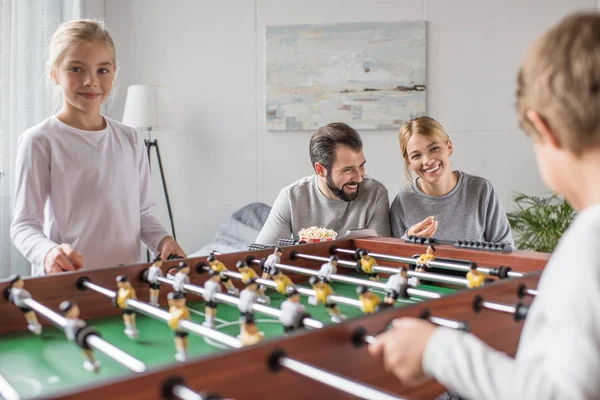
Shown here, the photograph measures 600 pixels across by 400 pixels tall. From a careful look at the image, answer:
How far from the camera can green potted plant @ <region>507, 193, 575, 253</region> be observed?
368cm

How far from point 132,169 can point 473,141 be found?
291cm

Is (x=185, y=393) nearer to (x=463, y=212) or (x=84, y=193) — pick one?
(x=84, y=193)

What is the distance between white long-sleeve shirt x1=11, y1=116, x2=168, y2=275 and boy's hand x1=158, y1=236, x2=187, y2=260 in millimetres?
60

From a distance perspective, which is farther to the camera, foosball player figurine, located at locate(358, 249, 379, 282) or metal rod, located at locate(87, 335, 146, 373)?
foosball player figurine, located at locate(358, 249, 379, 282)

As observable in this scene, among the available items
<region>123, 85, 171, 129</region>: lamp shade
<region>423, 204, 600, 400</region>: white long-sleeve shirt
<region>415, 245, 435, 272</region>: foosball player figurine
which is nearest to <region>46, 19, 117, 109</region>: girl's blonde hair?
<region>415, 245, 435, 272</region>: foosball player figurine

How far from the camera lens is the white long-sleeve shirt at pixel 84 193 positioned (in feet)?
6.25

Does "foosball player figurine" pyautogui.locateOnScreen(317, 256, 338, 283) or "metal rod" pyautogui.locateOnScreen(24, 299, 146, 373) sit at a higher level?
"foosball player figurine" pyautogui.locateOnScreen(317, 256, 338, 283)

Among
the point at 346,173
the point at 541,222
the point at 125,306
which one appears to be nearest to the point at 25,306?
the point at 125,306

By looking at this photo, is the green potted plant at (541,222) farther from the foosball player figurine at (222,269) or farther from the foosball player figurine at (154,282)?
the foosball player figurine at (154,282)

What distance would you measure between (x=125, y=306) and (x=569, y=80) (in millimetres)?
1027

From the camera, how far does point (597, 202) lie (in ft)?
2.75

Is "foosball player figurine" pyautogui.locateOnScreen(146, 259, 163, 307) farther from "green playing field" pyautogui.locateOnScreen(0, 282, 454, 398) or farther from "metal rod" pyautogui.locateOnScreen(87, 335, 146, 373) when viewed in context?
Result: "metal rod" pyautogui.locateOnScreen(87, 335, 146, 373)

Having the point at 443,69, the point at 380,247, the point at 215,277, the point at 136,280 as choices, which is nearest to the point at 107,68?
the point at 136,280

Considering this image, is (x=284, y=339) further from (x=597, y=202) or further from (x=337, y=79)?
(x=337, y=79)
